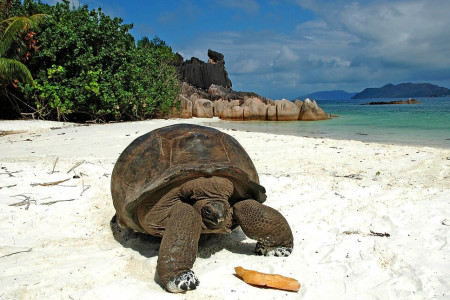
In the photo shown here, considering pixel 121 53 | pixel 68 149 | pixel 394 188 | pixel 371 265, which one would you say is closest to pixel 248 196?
pixel 371 265

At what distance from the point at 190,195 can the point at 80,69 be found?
1284cm

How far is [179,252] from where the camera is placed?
2.48 m

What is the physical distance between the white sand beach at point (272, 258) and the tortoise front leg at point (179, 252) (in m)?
0.09

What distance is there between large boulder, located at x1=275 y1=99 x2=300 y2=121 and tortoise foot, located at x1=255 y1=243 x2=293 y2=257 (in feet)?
72.9

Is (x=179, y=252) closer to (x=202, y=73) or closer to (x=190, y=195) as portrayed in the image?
(x=190, y=195)

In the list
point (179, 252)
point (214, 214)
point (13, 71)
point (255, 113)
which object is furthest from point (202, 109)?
point (179, 252)

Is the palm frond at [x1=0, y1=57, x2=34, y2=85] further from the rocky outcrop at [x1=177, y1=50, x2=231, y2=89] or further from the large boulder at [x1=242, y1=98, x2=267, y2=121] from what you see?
the rocky outcrop at [x1=177, y1=50, x2=231, y2=89]

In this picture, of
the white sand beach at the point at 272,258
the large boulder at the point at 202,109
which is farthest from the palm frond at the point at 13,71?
the large boulder at the point at 202,109

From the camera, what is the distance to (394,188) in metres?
4.89

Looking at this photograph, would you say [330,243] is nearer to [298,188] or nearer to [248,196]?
[248,196]

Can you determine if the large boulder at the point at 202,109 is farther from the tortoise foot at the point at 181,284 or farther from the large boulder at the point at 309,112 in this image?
the tortoise foot at the point at 181,284

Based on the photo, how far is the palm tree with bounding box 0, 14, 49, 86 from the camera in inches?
491

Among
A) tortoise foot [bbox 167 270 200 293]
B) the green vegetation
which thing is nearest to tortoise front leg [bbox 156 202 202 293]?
tortoise foot [bbox 167 270 200 293]

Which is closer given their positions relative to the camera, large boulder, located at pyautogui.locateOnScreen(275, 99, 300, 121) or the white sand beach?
Answer: the white sand beach
